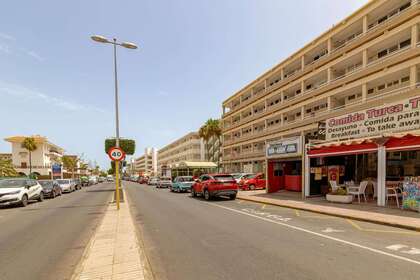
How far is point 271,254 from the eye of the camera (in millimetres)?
5953

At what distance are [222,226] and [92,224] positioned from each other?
16.0 feet

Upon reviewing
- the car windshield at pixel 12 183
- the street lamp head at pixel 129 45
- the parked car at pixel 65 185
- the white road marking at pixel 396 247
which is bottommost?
the parked car at pixel 65 185

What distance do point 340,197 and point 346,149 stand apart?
2621 millimetres


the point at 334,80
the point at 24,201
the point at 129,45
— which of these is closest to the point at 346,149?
the point at 129,45

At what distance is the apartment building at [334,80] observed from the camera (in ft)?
77.8

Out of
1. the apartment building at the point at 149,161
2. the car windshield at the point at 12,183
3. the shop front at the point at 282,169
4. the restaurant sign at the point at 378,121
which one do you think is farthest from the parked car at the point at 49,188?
the apartment building at the point at 149,161

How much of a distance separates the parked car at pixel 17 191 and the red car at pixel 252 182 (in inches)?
672

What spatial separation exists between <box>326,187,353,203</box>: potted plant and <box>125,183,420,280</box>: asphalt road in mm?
4467

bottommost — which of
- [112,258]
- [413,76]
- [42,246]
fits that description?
[42,246]

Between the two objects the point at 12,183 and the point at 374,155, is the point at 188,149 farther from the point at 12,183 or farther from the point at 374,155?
the point at 374,155

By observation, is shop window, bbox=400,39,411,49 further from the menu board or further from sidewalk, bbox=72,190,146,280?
sidewalk, bbox=72,190,146,280

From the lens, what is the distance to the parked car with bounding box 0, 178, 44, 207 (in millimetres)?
15477

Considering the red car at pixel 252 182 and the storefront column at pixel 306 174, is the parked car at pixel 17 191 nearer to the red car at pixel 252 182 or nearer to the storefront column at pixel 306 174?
the red car at pixel 252 182

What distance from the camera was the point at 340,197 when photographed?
566 inches
